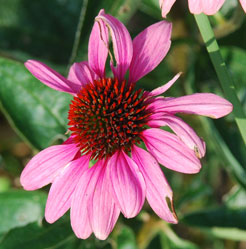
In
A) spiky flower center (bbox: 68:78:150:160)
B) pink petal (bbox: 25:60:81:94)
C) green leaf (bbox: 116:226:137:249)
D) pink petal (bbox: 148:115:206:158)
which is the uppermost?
pink petal (bbox: 25:60:81:94)

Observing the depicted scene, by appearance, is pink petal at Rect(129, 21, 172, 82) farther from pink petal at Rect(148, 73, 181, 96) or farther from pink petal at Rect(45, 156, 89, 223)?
pink petal at Rect(45, 156, 89, 223)

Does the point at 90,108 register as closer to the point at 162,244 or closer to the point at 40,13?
the point at 162,244

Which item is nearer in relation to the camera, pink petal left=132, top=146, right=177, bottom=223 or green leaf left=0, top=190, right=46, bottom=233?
pink petal left=132, top=146, right=177, bottom=223

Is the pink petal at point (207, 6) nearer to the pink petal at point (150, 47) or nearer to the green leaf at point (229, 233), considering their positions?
the pink petal at point (150, 47)

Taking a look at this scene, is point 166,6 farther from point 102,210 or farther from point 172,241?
point 172,241

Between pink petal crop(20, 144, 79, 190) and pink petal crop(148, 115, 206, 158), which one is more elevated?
pink petal crop(148, 115, 206, 158)

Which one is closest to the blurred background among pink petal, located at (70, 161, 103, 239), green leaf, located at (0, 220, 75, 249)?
green leaf, located at (0, 220, 75, 249)

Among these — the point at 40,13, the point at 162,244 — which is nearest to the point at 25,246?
the point at 162,244

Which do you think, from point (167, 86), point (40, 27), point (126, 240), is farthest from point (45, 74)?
point (40, 27)
